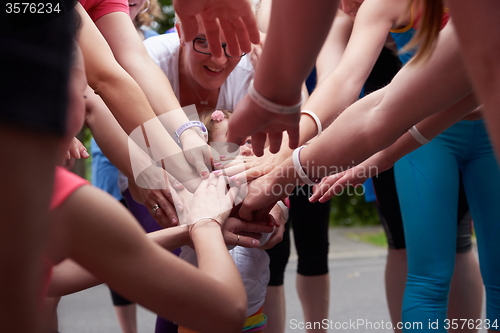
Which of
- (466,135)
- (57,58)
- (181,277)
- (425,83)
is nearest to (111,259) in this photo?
(181,277)

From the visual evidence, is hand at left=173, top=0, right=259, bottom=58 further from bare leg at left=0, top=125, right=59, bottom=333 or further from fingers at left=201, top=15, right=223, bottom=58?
bare leg at left=0, top=125, right=59, bottom=333

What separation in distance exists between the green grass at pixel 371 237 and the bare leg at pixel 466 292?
312cm

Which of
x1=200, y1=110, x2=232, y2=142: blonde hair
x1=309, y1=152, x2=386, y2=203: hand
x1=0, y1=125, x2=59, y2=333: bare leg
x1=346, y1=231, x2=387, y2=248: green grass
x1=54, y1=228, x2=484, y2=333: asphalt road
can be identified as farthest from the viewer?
x1=346, y1=231, x2=387, y2=248: green grass

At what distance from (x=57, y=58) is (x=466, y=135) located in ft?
4.55

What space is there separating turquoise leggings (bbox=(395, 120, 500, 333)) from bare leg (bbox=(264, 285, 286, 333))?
609mm

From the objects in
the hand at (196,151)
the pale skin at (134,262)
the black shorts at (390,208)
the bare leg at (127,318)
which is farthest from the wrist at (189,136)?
the bare leg at (127,318)

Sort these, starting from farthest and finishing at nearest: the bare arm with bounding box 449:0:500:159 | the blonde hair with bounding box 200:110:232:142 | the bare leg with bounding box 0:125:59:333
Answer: the blonde hair with bounding box 200:110:232:142 → the bare arm with bounding box 449:0:500:159 → the bare leg with bounding box 0:125:59:333

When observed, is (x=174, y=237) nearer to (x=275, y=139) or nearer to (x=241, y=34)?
(x=275, y=139)

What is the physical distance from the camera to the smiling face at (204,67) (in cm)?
178

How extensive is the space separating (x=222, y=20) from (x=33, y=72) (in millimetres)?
644

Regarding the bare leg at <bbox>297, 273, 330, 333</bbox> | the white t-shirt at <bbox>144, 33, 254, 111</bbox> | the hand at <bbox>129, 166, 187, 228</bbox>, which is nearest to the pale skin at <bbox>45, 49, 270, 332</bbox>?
the hand at <bbox>129, 166, 187, 228</bbox>

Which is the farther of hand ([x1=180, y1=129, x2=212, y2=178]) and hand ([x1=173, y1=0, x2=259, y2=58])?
hand ([x1=180, y1=129, x2=212, y2=178])

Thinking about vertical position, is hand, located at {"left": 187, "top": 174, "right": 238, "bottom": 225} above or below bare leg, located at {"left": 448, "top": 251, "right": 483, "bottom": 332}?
above

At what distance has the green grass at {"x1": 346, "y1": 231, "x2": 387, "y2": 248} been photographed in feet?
17.1
